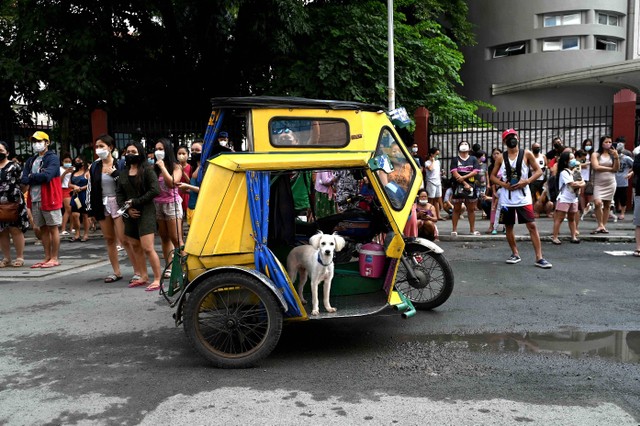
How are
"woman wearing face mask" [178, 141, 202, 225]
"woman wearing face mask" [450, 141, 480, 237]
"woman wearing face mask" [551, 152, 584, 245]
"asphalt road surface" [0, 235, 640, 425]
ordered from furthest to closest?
"woman wearing face mask" [450, 141, 480, 237], "woman wearing face mask" [551, 152, 584, 245], "woman wearing face mask" [178, 141, 202, 225], "asphalt road surface" [0, 235, 640, 425]

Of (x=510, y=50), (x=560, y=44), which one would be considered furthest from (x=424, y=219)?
(x=560, y=44)

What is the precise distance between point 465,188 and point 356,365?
6.98m

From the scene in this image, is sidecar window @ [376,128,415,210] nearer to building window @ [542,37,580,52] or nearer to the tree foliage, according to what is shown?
the tree foliage

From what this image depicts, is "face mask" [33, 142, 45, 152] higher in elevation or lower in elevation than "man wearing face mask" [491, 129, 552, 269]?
higher

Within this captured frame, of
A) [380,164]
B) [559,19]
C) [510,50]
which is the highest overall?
[559,19]

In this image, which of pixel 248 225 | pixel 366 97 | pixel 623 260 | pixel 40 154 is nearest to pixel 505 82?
pixel 366 97

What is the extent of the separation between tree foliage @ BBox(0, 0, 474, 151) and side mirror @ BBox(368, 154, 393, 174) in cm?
1024

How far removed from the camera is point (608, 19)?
30.9m

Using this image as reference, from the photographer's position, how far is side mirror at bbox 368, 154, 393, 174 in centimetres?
478

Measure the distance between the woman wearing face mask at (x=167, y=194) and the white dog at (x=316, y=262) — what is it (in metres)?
2.52

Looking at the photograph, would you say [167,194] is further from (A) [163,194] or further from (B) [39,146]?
(B) [39,146]

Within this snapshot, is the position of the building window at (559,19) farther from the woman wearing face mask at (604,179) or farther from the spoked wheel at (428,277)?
the spoked wheel at (428,277)

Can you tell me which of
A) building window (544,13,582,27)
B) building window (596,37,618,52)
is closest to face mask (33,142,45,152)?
building window (544,13,582,27)

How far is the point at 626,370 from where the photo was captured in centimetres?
437
